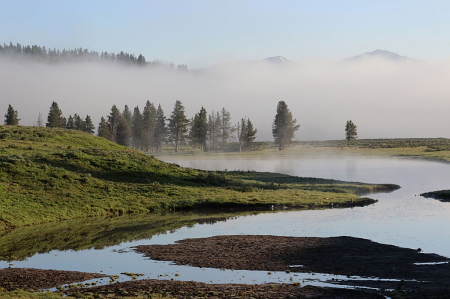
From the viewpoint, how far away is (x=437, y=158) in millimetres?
98125

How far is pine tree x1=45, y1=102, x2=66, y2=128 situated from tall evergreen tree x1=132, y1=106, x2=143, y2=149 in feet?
76.9

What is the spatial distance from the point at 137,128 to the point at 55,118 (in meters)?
27.4

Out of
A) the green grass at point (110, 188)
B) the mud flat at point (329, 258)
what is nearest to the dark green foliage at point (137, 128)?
the green grass at point (110, 188)

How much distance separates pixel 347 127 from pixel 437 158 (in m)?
47.9

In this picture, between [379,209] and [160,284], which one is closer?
[160,284]

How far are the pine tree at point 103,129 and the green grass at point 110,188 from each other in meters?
71.8

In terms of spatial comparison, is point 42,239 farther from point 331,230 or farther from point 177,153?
point 177,153

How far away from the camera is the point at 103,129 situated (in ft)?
424

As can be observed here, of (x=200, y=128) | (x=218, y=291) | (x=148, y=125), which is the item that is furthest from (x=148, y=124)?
(x=218, y=291)

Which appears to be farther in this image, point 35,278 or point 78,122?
point 78,122

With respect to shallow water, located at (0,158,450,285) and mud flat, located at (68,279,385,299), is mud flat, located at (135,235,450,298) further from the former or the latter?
mud flat, located at (68,279,385,299)

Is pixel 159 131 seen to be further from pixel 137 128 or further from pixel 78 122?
pixel 78 122

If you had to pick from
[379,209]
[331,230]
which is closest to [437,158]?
[379,209]

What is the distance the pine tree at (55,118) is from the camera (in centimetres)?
12581
